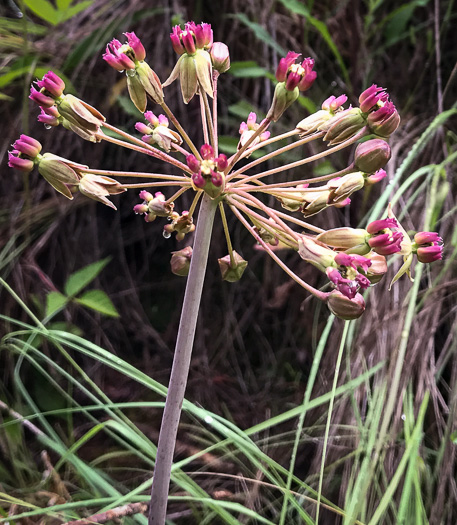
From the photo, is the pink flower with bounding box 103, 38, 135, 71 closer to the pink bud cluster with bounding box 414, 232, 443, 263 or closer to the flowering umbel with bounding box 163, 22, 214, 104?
the flowering umbel with bounding box 163, 22, 214, 104

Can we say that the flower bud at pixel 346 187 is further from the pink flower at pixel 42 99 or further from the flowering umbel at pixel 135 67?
the pink flower at pixel 42 99

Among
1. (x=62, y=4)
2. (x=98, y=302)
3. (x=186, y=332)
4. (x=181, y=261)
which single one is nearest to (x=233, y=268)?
(x=181, y=261)

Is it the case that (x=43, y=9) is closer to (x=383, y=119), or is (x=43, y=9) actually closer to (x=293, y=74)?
(x=293, y=74)

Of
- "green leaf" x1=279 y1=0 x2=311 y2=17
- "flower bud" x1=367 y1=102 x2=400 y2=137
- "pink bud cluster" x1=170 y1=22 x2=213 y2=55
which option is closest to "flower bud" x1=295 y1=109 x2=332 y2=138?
"flower bud" x1=367 y1=102 x2=400 y2=137

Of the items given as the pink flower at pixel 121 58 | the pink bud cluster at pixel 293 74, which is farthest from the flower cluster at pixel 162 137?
the pink bud cluster at pixel 293 74

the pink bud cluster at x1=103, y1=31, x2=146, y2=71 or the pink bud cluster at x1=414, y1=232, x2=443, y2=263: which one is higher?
the pink bud cluster at x1=103, y1=31, x2=146, y2=71

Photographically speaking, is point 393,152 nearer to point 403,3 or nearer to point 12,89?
point 403,3

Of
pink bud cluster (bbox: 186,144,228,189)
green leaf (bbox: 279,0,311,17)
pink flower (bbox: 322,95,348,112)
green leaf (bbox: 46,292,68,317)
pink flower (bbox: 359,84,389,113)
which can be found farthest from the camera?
green leaf (bbox: 279,0,311,17)
